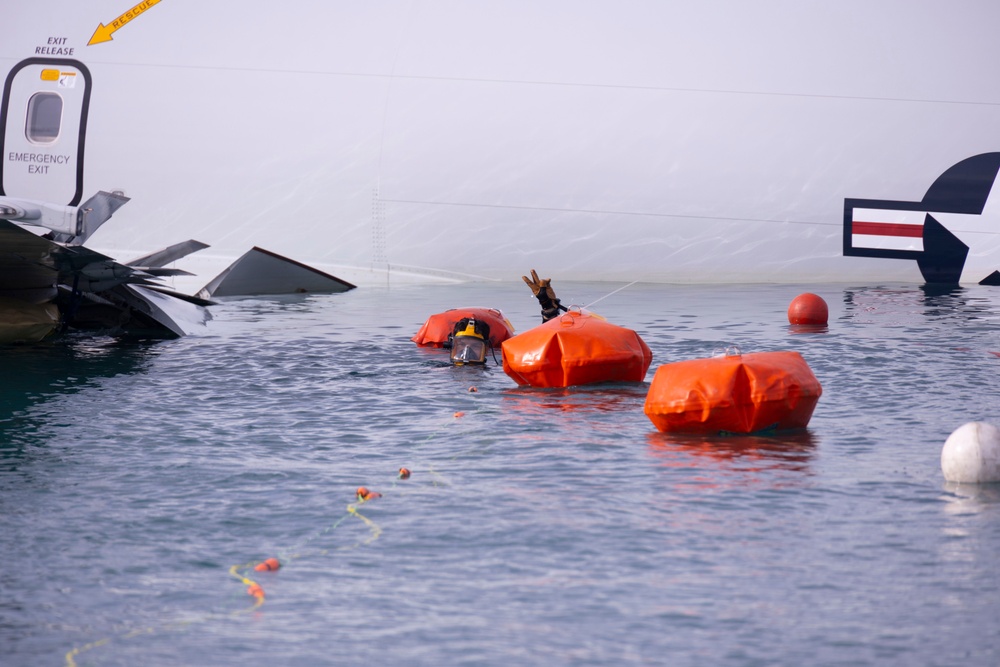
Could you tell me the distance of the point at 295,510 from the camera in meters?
10.4

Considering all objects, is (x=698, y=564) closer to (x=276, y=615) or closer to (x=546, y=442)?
(x=276, y=615)

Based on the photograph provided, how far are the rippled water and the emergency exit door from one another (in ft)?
34.1

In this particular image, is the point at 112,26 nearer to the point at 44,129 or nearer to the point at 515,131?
the point at 44,129

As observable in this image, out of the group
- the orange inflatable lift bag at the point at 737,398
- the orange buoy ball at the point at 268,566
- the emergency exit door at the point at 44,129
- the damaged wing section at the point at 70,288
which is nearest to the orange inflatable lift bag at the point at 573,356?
the orange inflatable lift bag at the point at 737,398

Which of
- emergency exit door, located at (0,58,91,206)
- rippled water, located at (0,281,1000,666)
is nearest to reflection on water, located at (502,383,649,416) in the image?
rippled water, located at (0,281,1000,666)

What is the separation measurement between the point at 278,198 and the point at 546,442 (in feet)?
53.1

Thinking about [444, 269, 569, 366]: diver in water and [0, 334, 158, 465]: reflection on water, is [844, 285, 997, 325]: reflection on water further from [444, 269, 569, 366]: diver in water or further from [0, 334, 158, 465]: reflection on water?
[0, 334, 158, 465]: reflection on water

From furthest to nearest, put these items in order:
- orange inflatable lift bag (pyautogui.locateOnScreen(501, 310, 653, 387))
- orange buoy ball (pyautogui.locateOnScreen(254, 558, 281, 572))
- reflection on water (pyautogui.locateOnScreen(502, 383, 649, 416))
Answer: orange inflatable lift bag (pyautogui.locateOnScreen(501, 310, 653, 387)) < reflection on water (pyautogui.locateOnScreen(502, 383, 649, 416)) < orange buoy ball (pyautogui.locateOnScreen(254, 558, 281, 572))

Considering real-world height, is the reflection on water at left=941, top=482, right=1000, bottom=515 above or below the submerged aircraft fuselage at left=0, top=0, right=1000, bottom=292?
below

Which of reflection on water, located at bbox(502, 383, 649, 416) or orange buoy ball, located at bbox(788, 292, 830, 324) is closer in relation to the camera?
reflection on water, located at bbox(502, 383, 649, 416)

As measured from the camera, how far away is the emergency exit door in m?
26.9

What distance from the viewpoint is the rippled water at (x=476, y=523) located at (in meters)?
7.54

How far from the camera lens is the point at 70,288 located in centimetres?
2258

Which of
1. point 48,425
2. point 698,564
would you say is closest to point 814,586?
point 698,564
